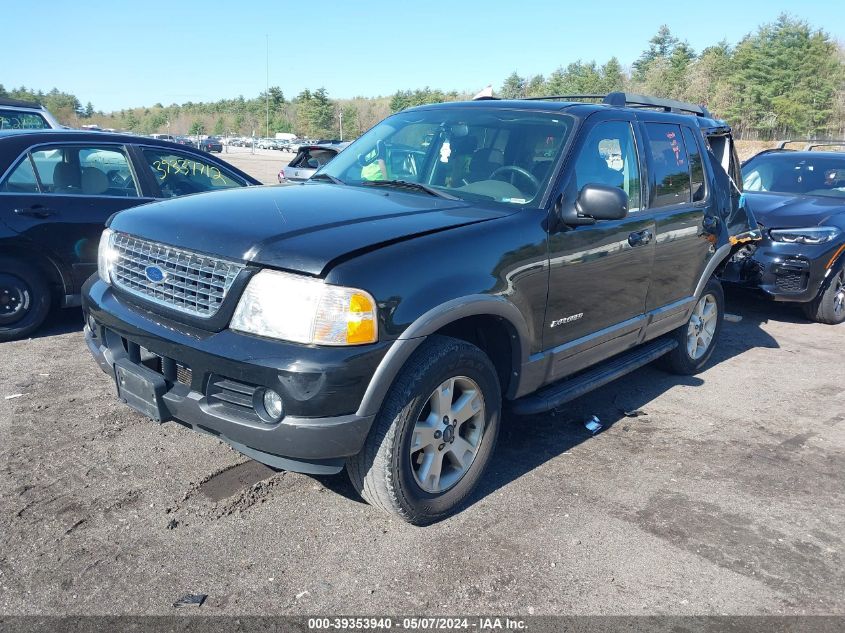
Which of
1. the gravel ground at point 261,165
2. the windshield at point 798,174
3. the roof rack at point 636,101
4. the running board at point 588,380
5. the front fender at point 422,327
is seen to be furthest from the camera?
the gravel ground at point 261,165

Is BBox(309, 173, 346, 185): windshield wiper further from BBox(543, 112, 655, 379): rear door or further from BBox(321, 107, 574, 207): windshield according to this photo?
BBox(543, 112, 655, 379): rear door

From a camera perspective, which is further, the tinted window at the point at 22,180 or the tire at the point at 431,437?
the tinted window at the point at 22,180

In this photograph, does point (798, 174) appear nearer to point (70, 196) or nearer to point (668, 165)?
point (668, 165)

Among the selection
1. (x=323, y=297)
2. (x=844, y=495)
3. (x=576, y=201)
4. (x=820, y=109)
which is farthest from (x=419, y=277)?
(x=820, y=109)

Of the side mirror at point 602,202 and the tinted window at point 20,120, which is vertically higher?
the tinted window at point 20,120

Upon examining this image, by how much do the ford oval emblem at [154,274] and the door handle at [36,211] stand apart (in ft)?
9.66

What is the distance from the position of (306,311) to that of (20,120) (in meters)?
9.16

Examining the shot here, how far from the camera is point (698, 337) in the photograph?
226 inches

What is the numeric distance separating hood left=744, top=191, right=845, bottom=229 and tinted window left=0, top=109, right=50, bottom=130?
A: 30.8ft

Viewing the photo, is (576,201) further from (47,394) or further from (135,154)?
(135,154)

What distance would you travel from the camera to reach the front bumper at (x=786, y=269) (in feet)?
23.8

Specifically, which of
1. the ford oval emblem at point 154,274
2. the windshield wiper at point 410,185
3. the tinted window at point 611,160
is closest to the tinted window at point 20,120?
the windshield wiper at point 410,185

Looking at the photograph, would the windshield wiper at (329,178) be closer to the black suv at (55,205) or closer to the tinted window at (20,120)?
the black suv at (55,205)

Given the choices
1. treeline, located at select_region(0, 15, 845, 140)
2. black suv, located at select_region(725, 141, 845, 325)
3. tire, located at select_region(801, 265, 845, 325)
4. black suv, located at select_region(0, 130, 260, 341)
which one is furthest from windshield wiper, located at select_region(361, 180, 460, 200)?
treeline, located at select_region(0, 15, 845, 140)
